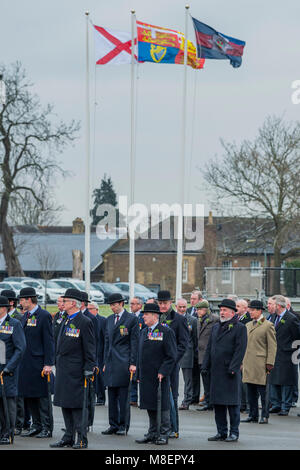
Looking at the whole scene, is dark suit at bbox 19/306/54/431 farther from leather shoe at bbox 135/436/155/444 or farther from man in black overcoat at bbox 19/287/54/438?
leather shoe at bbox 135/436/155/444

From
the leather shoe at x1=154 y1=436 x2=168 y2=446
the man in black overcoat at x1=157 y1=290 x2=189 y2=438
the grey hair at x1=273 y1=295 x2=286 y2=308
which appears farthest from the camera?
the grey hair at x1=273 y1=295 x2=286 y2=308

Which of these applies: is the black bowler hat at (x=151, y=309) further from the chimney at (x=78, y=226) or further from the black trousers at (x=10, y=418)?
the chimney at (x=78, y=226)

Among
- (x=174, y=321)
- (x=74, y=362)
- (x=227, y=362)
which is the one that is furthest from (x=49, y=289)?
(x=74, y=362)

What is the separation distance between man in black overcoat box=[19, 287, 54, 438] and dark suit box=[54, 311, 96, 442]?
0.88 metres

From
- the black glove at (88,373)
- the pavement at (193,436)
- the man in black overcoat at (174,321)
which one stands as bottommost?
the pavement at (193,436)

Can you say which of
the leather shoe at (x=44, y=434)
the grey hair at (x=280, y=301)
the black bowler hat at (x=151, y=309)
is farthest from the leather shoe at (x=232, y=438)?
the grey hair at (x=280, y=301)

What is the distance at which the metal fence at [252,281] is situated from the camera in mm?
30859

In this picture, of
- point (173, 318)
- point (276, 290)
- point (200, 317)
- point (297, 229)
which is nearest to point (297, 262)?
point (297, 229)

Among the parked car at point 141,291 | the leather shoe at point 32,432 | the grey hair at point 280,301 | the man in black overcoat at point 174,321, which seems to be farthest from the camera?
the parked car at point 141,291

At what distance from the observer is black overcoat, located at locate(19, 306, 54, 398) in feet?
39.4

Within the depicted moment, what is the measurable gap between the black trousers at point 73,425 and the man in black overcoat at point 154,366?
94 centimetres

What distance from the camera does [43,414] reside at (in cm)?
1208

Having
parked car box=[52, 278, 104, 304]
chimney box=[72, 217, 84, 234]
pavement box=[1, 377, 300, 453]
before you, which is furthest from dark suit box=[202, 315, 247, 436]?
chimney box=[72, 217, 84, 234]

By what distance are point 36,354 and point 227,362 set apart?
105 inches
